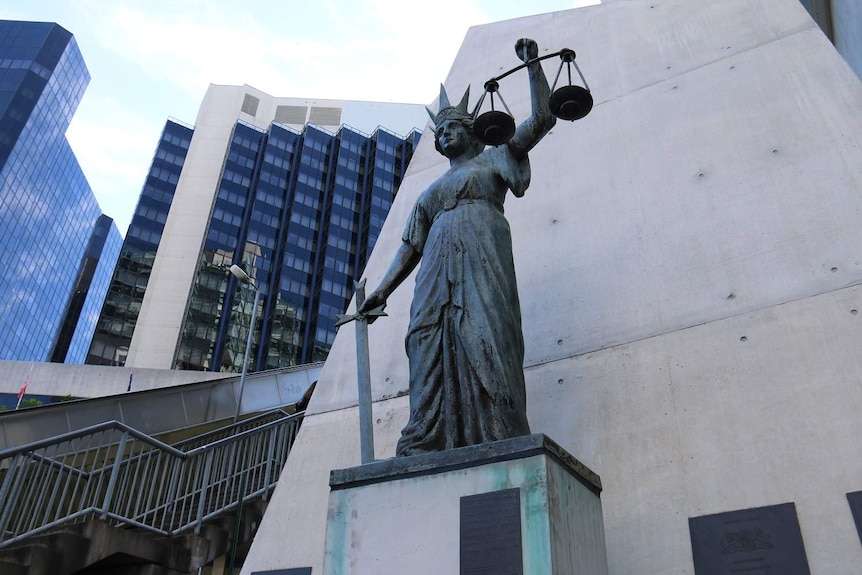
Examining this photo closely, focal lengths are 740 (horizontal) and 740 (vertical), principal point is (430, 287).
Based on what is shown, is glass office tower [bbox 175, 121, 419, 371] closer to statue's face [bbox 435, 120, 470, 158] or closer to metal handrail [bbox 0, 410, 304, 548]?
metal handrail [bbox 0, 410, 304, 548]

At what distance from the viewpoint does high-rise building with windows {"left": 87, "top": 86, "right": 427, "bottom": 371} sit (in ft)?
232

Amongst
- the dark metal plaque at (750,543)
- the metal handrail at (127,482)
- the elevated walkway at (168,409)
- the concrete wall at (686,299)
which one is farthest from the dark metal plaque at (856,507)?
the elevated walkway at (168,409)

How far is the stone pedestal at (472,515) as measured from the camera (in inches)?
126

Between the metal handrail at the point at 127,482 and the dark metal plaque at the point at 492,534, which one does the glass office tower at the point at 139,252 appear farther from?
the dark metal plaque at the point at 492,534

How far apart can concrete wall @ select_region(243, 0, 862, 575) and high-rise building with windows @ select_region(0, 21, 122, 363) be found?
7834cm

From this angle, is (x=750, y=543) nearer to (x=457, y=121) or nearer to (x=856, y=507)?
(x=856, y=507)

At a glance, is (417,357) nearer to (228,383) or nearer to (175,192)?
(228,383)

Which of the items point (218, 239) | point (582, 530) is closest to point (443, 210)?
point (582, 530)

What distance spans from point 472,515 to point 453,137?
2.67m

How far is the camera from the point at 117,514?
22.7ft

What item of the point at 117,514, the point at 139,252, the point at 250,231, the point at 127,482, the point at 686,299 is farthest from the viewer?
the point at 250,231

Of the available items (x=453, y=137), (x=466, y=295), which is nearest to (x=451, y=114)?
(x=453, y=137)

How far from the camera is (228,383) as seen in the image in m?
15.9

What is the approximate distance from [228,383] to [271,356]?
57.0 meters
